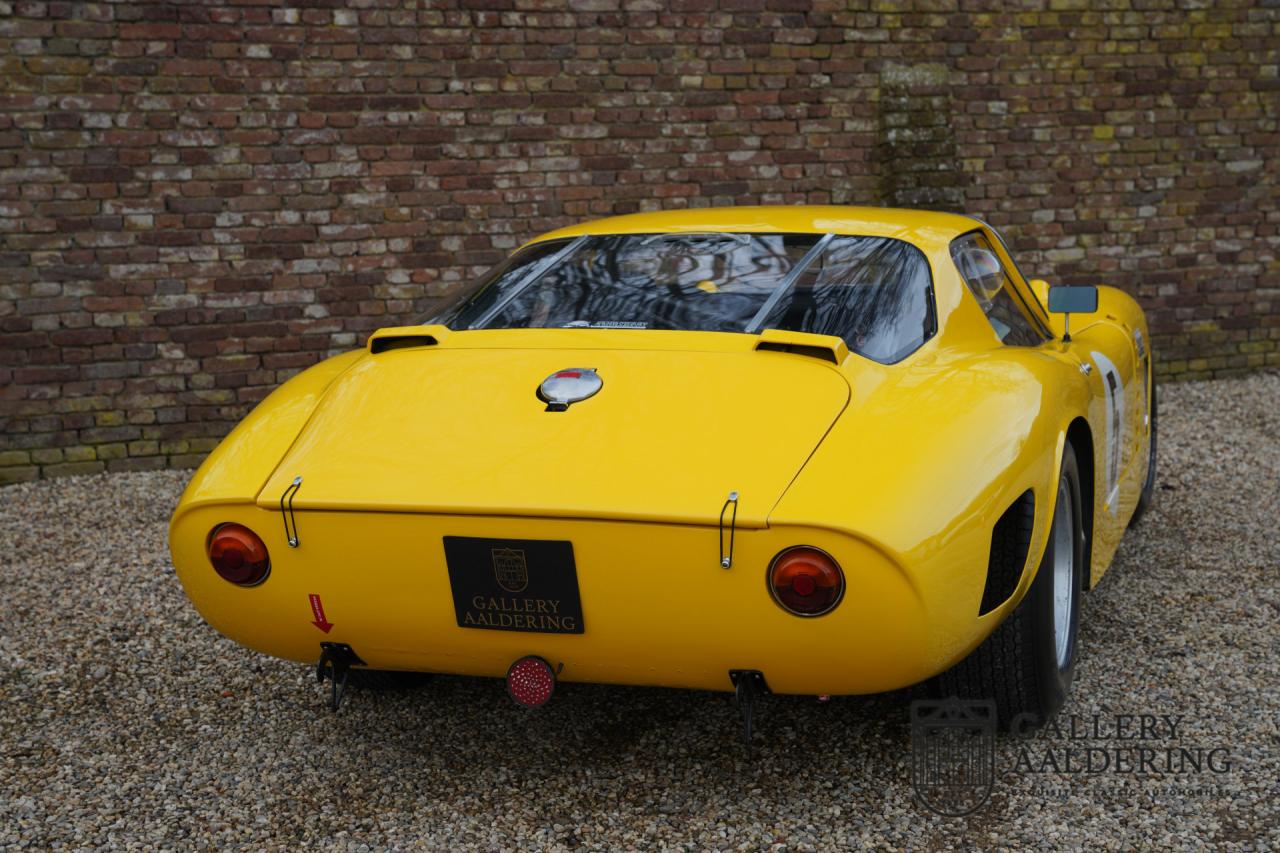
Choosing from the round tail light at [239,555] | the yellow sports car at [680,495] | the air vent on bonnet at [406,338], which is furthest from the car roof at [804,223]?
the round tail light at [239,555]

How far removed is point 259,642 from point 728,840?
3.61 ft

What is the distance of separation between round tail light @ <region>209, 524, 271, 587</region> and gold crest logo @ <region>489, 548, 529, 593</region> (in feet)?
1.67

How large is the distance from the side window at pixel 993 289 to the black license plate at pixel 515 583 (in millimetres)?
1424

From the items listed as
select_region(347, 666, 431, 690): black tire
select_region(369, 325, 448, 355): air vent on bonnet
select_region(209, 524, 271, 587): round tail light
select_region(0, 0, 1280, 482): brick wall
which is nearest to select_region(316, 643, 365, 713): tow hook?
select_region(209, 524, 271, 587): round tail light

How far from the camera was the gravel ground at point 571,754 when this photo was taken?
8.46 feet

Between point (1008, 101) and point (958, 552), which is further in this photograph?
point (1008, 101)

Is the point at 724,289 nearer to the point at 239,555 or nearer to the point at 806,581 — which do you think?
the point at 806,581

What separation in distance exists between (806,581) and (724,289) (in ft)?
3.34

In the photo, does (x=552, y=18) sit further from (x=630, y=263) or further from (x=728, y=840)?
(x=728, y=840)

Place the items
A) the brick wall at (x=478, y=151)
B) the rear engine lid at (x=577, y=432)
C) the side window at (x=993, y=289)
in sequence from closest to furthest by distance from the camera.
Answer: the rear engine lid at (x=577, y=432) → the side window at (x=993, y=289) → the brick wall at (x=478, y=151)

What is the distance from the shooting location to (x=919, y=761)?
110 inches

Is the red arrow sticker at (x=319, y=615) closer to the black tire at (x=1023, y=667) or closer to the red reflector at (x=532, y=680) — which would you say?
the red reflector at (x=532, y=680)

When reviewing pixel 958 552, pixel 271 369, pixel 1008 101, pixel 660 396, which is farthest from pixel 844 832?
pixel 1008 101
